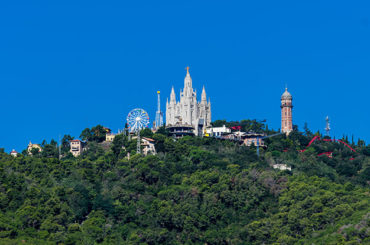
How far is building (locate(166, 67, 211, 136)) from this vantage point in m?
125

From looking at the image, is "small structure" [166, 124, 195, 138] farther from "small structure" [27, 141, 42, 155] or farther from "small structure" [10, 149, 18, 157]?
"small structure" [10, 149, 18, 157]

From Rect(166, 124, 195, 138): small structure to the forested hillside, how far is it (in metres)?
12.4

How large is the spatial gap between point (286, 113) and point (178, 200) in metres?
54.0

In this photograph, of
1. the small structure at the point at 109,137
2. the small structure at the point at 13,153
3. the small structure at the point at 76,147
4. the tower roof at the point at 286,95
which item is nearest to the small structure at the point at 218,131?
the small structure at the point at 109,137

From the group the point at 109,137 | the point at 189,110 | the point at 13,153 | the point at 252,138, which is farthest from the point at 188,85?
the point at 13,153

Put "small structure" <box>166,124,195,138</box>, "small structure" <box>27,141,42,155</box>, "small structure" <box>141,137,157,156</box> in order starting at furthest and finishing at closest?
"small structure" <box>166,124,195,138</box> < "small structure" <box>27,141,42,155</box> < "small structure" <box>141,137,157,156</box>

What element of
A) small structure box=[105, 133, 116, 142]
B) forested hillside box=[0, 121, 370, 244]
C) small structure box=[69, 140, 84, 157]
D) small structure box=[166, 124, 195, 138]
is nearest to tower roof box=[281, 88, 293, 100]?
small structure box=[166, 124, 195, 138]

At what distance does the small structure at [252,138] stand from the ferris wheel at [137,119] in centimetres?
1730

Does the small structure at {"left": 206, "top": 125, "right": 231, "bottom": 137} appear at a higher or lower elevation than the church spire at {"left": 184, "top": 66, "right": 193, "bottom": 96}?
lower

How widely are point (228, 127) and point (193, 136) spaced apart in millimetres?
12404

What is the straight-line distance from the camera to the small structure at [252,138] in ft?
401

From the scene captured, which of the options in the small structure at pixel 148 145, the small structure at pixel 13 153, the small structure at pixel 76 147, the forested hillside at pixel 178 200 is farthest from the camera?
the small structure at pixel 13 153

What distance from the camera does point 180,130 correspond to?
403ft

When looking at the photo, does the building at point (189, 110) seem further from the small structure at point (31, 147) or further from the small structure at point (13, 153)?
the small structure at point (13, 153)
